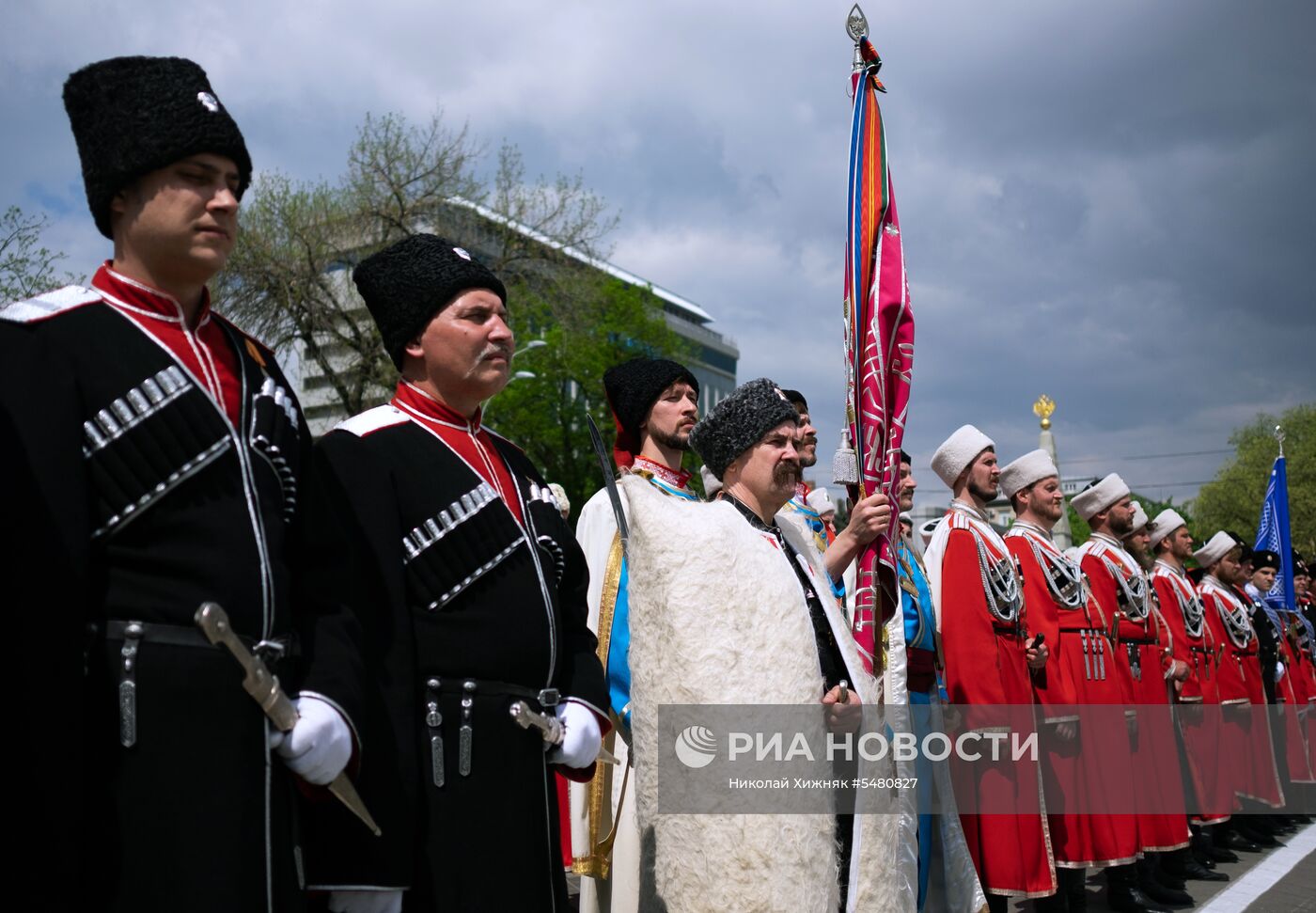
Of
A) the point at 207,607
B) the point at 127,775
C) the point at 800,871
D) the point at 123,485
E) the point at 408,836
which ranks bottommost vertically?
the point at 800,871

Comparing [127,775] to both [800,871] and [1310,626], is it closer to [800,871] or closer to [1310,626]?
[800,871]

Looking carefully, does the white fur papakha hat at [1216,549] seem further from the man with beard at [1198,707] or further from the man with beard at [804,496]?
the man with beard at [804,496]

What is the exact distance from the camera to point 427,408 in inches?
123

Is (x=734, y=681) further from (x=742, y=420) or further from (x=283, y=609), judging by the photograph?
(x=283, y=609)

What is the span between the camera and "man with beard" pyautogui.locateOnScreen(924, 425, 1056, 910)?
19.5 feet

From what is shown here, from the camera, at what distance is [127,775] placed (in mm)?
2051

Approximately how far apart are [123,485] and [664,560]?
1.87 m

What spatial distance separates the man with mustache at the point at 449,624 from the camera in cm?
260

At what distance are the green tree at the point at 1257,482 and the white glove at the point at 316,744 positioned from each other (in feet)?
179

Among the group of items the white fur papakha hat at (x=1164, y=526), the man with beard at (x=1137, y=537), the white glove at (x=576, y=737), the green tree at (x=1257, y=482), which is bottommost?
the white glove at (x=576, y=737)

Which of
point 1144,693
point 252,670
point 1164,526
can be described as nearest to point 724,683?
point 252,670

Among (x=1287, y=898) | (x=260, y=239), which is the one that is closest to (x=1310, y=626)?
(x=1287, y=898)

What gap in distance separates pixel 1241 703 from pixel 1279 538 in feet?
15.8

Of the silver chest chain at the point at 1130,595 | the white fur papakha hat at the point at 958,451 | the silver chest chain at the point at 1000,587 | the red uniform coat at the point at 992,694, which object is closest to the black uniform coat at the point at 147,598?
the red uniform coat at the point at 992,694
